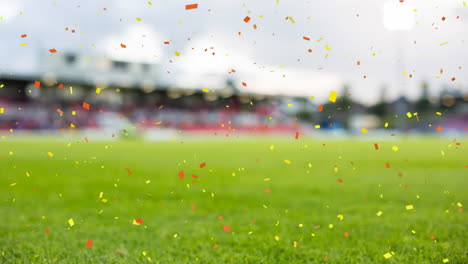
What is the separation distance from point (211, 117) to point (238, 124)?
238cm

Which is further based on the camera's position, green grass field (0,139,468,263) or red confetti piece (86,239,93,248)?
red confetti piece (86,239,93,248)

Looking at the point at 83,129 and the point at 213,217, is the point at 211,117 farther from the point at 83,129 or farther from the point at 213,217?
the point at 213,217

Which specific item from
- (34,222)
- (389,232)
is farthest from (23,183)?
(389,232)

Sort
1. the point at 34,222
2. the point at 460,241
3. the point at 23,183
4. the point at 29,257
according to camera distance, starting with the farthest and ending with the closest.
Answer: the point at 23,183
the point at 34,222
the point at 460,241
the point at 29,257

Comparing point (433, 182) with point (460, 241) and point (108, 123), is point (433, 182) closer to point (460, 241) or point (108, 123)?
point (460, 241)

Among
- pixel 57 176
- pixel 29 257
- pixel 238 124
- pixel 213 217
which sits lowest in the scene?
pixel 238 124

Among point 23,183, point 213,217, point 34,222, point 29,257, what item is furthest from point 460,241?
point 23,183

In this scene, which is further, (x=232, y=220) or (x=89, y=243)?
(x=232, y=220)

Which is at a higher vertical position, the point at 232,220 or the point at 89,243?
the point at 89,243

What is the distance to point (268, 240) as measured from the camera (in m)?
2.22

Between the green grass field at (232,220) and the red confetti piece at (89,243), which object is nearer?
the green grass field at (232,220)

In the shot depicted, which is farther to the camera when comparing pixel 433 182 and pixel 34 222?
pixel 433 182

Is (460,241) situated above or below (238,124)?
above

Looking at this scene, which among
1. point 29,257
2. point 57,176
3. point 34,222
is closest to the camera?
point 29,257
